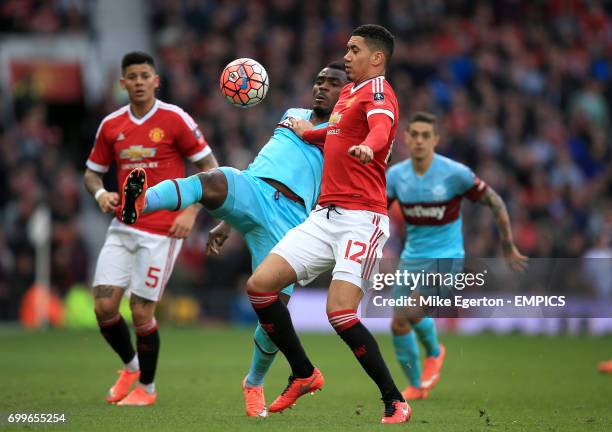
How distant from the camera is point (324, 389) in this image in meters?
11.0

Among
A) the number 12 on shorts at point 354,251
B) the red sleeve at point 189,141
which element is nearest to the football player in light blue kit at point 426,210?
the red sleeve at point 189,141

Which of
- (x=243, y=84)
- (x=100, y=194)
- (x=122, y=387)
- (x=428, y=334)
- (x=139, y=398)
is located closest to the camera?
(x=243, y=84)

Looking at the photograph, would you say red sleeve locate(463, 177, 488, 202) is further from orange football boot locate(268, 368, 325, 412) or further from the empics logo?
orange football boot locate(268, 368, 325, 412)

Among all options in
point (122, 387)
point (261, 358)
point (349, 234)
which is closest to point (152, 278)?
point (122, 387)

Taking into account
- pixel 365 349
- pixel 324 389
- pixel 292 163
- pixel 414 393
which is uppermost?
pixel 292 163

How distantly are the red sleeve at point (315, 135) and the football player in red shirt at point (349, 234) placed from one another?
14.9 inches

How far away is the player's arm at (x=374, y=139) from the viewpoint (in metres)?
7.03

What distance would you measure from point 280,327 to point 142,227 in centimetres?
216

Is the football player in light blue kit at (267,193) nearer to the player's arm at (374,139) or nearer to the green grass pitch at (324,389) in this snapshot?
the green grass pitch at (324,389)

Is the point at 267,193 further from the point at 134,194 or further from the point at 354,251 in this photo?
the point at 134,194

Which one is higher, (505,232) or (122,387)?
(505,232)

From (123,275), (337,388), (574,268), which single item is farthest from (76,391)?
(574,268)

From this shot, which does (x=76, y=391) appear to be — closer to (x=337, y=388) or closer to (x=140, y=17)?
(x=337, y=388)

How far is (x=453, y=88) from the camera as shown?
2472 cm
